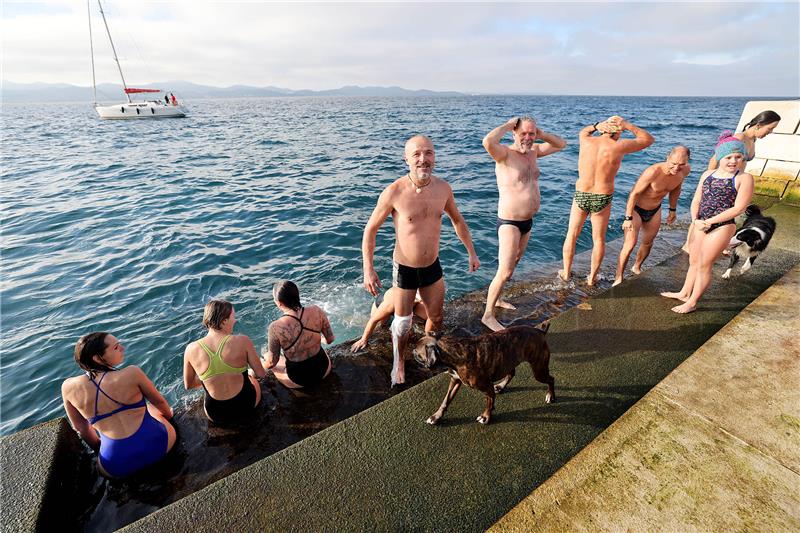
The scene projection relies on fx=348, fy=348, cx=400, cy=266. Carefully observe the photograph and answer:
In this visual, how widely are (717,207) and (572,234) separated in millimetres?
2047

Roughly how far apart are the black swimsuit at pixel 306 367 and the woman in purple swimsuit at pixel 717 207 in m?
4.44

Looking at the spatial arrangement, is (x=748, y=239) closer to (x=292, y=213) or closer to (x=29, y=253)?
(x=292, y=213)

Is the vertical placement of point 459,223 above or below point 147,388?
above

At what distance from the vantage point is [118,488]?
3.03 metres

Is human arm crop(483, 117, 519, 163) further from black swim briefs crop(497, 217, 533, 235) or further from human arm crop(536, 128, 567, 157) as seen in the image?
black swim briefs crop(497, 217, 533, 235)

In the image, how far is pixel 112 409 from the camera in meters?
3.00

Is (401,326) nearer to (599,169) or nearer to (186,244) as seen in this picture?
(599,169)

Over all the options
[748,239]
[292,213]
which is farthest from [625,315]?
[292,213]

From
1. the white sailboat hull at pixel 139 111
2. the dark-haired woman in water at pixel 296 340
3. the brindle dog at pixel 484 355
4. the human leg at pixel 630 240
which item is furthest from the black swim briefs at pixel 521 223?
the white sailboat hull at pixel 139 111

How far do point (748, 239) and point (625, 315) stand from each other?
2503 mm

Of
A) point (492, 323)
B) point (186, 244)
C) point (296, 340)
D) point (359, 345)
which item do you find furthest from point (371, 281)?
point (186, 244)

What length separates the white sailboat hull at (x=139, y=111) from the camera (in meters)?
48.8

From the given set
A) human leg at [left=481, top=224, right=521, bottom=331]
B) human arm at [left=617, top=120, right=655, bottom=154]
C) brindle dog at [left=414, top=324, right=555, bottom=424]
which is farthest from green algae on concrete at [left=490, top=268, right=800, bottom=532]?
human arm at [left=617, top=120, right=655, bottom=154]

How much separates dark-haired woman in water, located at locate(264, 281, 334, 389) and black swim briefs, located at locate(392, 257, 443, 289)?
989 millimetres
